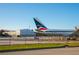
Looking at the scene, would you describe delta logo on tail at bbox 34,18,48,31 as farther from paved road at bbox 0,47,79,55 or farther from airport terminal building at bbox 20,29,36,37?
paved road at bbox 0,47,79,55

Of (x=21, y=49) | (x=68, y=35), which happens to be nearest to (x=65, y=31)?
(x=68, y=35)

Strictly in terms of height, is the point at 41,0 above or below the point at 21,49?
above

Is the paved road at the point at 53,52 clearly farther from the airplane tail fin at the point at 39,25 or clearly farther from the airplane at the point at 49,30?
the airplane tail fin at the point at 39,25

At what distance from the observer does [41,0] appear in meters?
18.4

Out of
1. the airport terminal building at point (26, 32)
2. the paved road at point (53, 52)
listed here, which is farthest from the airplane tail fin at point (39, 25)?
the paved road at point (53, 52)

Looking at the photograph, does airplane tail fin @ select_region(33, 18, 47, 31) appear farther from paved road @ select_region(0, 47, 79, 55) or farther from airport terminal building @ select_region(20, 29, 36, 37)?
paved road @ select_region(0, 47, 79, 55)

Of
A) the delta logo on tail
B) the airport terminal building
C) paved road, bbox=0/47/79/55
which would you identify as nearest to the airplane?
the delta logo on tail

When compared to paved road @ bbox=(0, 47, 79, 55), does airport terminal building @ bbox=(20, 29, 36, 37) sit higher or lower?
higher

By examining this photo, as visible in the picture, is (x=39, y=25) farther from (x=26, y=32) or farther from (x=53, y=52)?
(x=53, y=52)

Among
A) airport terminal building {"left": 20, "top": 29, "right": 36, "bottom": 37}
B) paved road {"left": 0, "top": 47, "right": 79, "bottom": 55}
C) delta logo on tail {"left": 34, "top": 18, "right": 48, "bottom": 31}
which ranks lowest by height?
paved road {"left": 0, "top": 47, "right": 79, "bottom": 55}

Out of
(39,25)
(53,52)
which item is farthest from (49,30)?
(53,52)

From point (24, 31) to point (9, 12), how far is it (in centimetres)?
63

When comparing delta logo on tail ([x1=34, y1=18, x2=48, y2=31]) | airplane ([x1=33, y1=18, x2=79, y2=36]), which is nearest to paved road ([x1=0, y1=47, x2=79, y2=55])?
airplane ([x1=33, y1=18, x2=79, y2=36])
